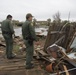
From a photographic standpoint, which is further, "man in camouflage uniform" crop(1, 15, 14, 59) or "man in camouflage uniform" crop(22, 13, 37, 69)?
"man in camouflage uniform" crop(1, 15, 14, 59)

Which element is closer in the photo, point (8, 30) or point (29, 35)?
point (29, 35)

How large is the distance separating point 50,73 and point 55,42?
2323 millimetres

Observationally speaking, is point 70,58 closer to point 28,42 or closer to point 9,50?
point 28,42

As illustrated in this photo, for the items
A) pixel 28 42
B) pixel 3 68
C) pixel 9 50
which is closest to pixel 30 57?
pixel 28 42

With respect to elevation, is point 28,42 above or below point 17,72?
above

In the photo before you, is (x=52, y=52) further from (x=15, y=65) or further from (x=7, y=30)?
(x=7, y=30)

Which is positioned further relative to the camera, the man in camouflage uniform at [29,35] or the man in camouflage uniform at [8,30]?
the man in camouflage uniform at [8,30]

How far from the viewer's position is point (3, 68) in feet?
28.3

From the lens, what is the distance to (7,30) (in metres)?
9.81

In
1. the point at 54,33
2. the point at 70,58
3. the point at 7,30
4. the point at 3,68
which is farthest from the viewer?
Result: the point at 54,33

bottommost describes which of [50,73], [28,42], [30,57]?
[50,73]

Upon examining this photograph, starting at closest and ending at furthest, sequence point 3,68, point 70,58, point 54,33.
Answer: point 70,58 < point 3,68 < point 54,33

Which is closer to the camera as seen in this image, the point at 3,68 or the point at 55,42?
the point at 3,68

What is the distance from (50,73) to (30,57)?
913 mm
